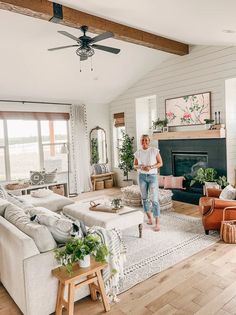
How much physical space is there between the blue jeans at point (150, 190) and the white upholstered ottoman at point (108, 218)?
0.43 m

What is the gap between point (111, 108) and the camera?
8.48m

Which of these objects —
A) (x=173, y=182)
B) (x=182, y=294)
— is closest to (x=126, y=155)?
(x=173, y=182)

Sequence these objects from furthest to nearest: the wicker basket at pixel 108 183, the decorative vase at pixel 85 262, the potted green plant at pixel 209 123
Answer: the wicker basket at pixel 108 183 < the potted green plant at pixel 209 123 < the decorative vase at pixel 85 262

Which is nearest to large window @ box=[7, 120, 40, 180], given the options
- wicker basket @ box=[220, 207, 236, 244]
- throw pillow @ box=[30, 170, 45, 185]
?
throw pillow @ box=[30, 170, 45, 185]

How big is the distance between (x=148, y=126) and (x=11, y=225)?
5693 millimetres

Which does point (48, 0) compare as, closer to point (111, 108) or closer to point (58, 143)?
point (58, 143)

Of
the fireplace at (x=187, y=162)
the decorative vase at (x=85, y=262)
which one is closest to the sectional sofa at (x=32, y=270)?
the decorative vase at (x=85, y=262)

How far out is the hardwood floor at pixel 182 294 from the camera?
245cm

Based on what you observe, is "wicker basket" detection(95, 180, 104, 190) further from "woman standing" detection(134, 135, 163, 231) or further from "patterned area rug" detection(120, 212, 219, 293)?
"woman standing" detection(134, 135, 163, 231)

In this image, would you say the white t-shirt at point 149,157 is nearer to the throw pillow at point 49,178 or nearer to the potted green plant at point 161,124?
the potted green plant at point 161,124

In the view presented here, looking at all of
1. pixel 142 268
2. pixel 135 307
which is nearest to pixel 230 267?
pixel 142 268

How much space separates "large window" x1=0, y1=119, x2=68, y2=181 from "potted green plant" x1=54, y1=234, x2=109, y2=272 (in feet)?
16.6

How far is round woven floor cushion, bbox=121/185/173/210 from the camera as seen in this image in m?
5.46

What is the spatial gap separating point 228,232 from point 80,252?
94.3 inches
